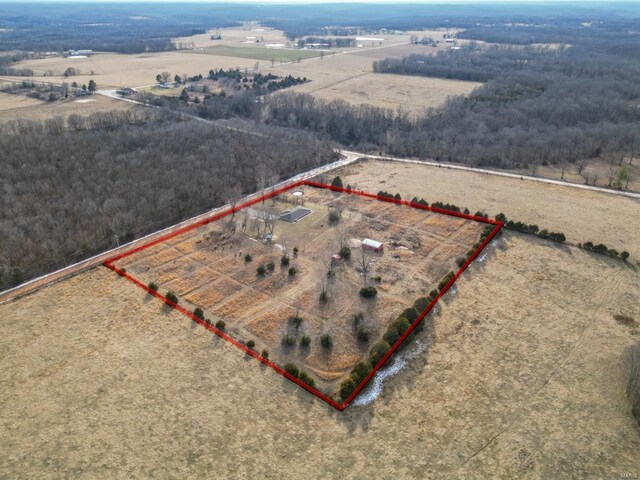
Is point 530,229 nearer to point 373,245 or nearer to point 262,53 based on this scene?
point 373,245

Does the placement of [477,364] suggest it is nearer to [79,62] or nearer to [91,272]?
[91,272]

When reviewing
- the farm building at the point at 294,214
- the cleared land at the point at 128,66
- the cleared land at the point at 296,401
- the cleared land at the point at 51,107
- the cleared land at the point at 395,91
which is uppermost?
the cleared land at the point at 128,66

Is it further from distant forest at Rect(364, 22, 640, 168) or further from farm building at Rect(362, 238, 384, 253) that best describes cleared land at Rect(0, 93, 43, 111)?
farm building at Rect(362, 238, 384, 253)

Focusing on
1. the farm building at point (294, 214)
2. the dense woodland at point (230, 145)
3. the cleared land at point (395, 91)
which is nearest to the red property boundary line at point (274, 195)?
the dense woodland at point (230, 145)

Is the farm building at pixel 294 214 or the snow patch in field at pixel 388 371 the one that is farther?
the farm building at pixel 294 214

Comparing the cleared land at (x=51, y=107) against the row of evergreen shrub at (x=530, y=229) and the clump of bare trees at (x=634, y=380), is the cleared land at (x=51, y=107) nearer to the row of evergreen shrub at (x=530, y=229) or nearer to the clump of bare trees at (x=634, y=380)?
the row of evergreen shrub at (x=530, y=229)

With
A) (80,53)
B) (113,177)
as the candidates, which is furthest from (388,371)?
(80,53)

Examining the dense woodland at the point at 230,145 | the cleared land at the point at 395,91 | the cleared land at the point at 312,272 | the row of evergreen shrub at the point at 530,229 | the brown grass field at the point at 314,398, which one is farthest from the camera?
the cleared land at the point at 395,91
